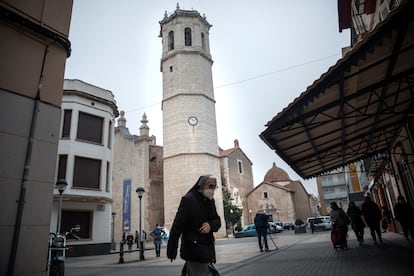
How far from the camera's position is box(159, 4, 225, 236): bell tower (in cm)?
3086

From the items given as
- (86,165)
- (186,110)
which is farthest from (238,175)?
(86,165)

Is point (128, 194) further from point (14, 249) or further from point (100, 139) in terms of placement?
point (14, 249)

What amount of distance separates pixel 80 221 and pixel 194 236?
17.6m

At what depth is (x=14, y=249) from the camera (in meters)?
4.24

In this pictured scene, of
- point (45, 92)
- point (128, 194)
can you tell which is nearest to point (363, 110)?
point (45, 92)

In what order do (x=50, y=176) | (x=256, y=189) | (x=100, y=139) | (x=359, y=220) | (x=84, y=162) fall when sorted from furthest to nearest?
(x=256, y=189), (x=100, y=139), (x=84, y=162), (x=359, y=220), (x=50, y=176)

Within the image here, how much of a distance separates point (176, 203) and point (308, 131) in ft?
78.1

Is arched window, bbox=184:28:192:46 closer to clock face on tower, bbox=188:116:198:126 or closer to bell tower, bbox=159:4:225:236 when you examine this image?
bell tower, bbox=159:4:225:236

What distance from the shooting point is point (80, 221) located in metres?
18.4

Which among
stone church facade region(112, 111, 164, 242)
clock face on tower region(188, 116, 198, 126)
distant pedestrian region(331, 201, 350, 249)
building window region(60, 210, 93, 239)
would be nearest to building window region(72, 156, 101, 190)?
building window region(60, 210, 93, 239)

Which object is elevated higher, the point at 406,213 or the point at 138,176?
the point at 138,176

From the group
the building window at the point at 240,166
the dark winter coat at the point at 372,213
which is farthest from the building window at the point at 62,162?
the building window at the point at 240,166

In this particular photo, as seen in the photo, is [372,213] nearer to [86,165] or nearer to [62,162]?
[86,165]

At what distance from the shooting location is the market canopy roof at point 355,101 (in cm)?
483
